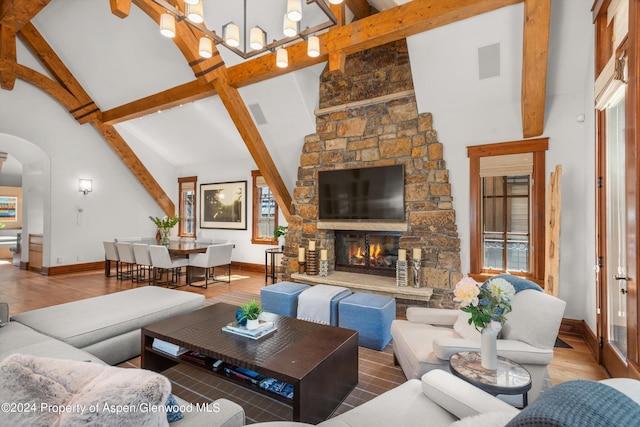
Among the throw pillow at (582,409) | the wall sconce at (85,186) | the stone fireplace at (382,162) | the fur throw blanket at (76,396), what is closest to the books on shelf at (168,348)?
the fur throw blanket at (76,396)

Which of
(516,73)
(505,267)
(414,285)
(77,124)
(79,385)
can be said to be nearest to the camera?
(79,385)

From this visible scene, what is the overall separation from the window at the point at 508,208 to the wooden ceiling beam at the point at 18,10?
6.89m

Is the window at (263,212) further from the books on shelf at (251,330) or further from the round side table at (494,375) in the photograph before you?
the round side table at (494,375)

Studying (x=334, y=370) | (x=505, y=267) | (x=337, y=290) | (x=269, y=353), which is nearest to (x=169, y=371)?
(x=269, y=353)

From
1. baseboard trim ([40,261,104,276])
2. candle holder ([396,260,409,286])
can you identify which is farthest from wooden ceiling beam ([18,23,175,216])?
candle holder ([396,260,409,286])

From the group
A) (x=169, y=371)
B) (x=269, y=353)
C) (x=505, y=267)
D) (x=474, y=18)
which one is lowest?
(x=169, y=371)

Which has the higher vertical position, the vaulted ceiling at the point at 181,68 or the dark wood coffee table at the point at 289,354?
the vaulted ceiling at the point at 181,68

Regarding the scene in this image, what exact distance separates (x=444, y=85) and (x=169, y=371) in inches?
173

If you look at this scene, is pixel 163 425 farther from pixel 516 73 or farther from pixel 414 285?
pixel 516 73

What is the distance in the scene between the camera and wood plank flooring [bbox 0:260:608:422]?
234 cm

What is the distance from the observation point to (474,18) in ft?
11.0

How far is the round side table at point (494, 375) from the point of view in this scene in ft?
5.22

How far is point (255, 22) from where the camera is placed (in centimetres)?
425

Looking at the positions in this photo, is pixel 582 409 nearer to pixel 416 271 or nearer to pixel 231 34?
pixel 231 34
